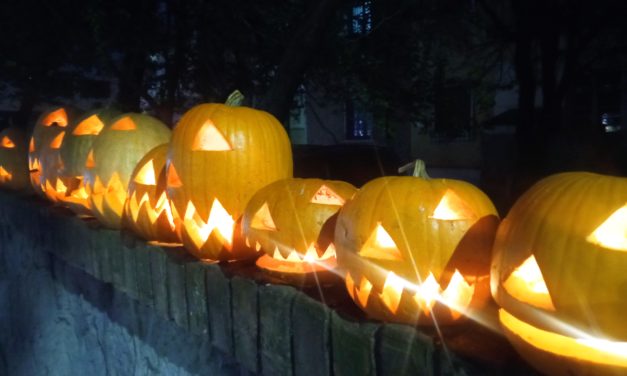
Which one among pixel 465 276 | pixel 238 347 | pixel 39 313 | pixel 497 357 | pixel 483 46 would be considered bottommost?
pixel 39 313

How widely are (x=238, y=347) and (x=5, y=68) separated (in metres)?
5.06

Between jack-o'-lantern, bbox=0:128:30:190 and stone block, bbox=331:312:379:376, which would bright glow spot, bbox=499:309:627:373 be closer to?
stone block, bbox=331:312:379:376

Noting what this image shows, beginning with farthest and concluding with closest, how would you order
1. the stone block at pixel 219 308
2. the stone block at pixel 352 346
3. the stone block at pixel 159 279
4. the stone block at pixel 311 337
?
the stone block at pixel 159 279
the stone block at pixel 219 308
the stone block at pixel 311 337
the stone block at pixel 352 346

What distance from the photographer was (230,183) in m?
2.08

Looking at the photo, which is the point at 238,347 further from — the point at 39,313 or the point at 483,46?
the point at 483,46

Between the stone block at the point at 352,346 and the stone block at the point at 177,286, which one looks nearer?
the stone block at the point at 352,346

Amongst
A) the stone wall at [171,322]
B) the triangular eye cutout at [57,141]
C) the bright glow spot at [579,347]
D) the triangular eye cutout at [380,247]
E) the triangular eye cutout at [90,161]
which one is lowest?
the stone wall at [171,322]

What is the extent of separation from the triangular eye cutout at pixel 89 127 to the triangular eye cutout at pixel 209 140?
139 centimetres

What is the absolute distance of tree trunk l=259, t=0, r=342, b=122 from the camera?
9.59ft

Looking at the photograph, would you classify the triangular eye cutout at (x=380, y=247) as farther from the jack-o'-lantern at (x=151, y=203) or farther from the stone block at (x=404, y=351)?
the jack-o'-lantern at (x=151, y=203)

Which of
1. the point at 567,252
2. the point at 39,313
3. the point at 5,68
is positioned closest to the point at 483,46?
the point at 5,68

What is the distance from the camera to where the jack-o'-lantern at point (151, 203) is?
236cm

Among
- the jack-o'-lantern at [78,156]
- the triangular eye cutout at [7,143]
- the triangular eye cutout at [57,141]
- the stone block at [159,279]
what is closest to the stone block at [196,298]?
the stone block at [159,279]

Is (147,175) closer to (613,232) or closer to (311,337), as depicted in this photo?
(311,337)
